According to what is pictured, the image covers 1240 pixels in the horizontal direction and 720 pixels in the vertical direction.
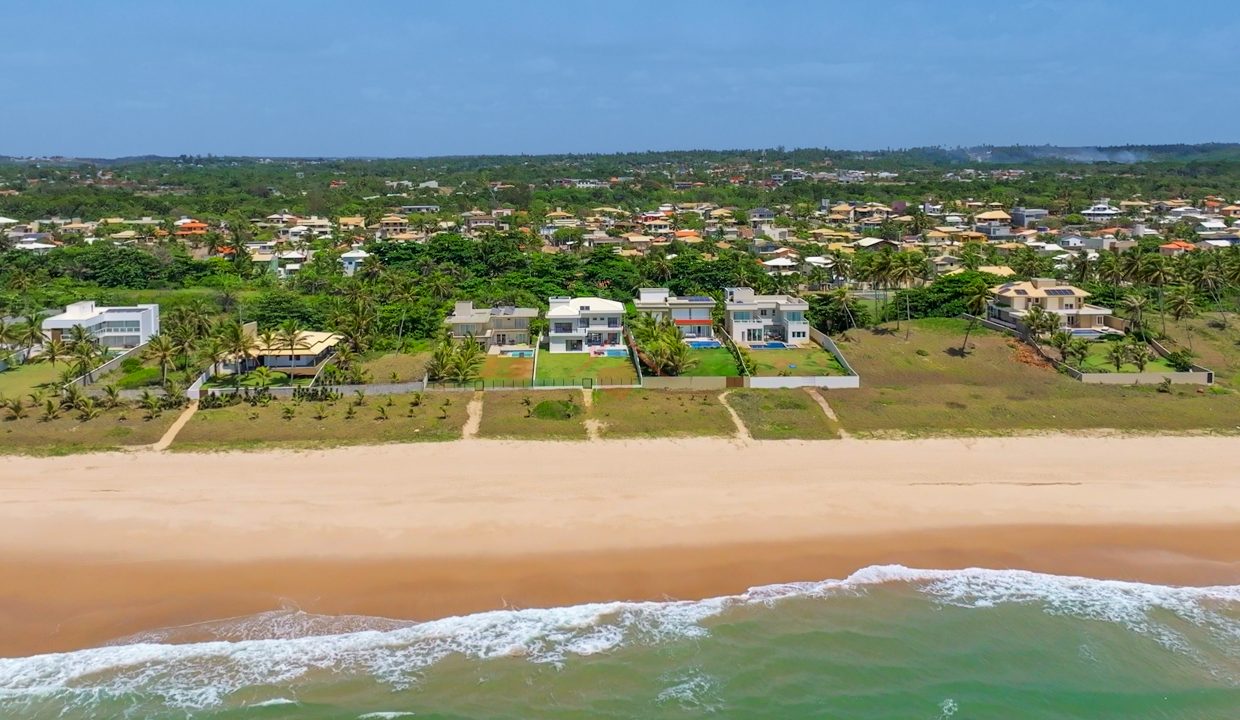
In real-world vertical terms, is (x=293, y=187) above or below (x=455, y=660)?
above

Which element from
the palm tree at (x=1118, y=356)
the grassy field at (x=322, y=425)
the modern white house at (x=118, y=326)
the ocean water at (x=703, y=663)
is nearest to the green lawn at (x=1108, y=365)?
the palm tree at (x=1118, y=356)

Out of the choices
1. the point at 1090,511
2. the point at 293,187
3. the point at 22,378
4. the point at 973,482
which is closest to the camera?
the point at 1090,511

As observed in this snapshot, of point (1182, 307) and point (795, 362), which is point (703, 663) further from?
point (1182, 307)

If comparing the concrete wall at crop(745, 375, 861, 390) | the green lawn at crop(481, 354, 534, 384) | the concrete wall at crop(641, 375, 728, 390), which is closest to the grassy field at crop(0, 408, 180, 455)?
the green lawn at crop(481, 354, 534, 384)

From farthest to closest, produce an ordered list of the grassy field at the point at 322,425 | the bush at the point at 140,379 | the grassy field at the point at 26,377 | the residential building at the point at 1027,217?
the residential building at the point at 1027,217, the bush at the point at 140,379, the grassy field at the point at 26,377, the grassy field at the point at 322,425

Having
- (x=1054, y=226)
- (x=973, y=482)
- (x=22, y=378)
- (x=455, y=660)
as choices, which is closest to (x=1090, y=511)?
(x=973, y=482)

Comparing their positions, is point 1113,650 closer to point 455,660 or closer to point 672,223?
point 455,660

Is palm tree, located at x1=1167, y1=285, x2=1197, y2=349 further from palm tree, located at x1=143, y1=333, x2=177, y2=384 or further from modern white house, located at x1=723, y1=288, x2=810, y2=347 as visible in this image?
palm tree, located at x1=143, y1=333, x2=177, y2=384

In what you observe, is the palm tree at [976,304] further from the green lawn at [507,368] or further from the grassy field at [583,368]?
the green lawn at [507,368]
